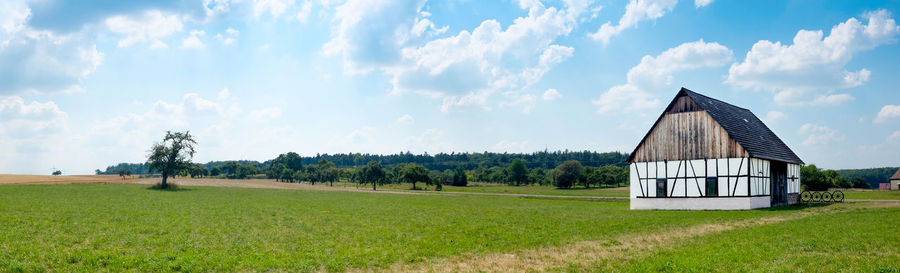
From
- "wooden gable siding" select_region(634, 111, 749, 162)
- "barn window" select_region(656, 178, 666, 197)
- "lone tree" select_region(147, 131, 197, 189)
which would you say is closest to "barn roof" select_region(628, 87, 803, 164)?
"wooden gable siding" select_region(634, 111, 749, 162)

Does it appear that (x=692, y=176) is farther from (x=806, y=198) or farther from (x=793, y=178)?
(x=806, y=198)

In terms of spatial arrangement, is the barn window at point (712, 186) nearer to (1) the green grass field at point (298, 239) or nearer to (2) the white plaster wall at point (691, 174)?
(2) the white plaster wall at point (691, 174)

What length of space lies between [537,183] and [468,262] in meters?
169

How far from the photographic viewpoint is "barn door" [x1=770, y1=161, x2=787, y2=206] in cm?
4428

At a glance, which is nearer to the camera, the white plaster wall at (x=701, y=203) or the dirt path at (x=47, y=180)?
the white plaster wall at (x=701, y=203)

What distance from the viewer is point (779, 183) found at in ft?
150

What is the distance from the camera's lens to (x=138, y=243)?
58.9 feet

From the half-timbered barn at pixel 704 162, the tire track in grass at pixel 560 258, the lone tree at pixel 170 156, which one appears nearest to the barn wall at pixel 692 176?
the half-timbered barn at pixel 704 162

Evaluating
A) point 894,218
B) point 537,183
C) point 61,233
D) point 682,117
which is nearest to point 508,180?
point 537,183

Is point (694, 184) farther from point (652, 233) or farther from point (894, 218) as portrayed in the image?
point (652, 233)

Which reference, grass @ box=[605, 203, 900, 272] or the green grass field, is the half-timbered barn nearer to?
the green grass field

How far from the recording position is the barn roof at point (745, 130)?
133 ft

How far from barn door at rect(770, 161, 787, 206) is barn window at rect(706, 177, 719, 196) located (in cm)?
771

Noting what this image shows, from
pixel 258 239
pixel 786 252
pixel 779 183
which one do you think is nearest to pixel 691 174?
pixel 779 183
